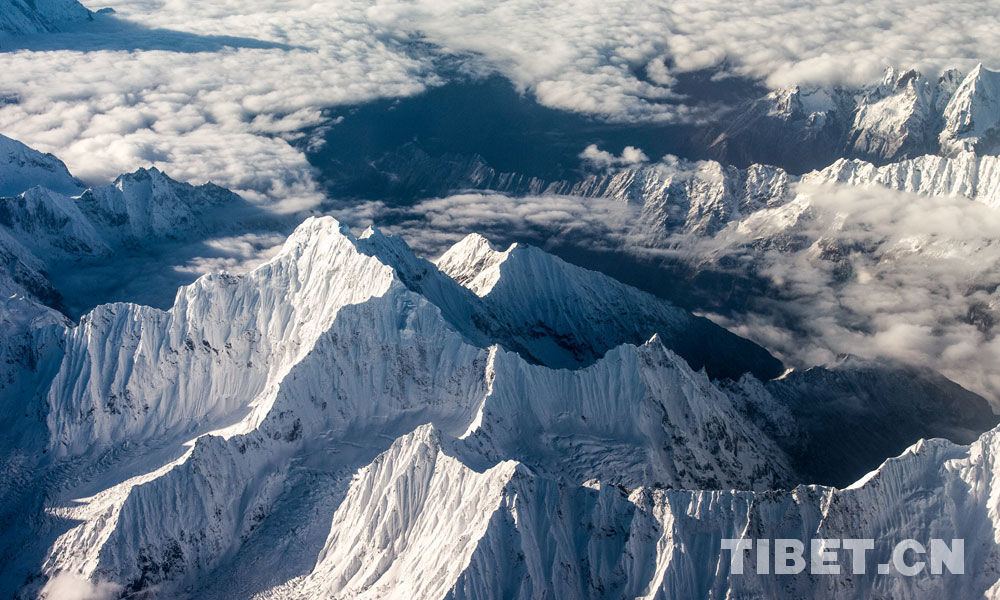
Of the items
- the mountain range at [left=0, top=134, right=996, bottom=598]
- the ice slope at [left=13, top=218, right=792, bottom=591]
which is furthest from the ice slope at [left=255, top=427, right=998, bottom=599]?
the ice slope at [left=13, top=218, right=792, bottom=591]

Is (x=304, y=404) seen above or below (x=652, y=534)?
above

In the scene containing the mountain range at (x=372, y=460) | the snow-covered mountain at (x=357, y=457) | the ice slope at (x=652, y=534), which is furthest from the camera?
the snow-covered mountain at (x=357, y=457)

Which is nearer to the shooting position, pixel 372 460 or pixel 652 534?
pixel 652 534

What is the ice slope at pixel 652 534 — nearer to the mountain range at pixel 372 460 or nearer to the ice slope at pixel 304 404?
the mountain range at pixel 372 460

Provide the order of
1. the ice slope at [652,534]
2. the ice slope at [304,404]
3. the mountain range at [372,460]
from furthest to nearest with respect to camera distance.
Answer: the ice slope at [304,404]
the mountain range at [372,460]
the ice slope at [652,534]

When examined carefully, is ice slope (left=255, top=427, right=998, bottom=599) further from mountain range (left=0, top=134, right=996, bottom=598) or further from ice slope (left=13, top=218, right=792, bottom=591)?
ice slope (left=13, top=218, right=792, bottom=591)

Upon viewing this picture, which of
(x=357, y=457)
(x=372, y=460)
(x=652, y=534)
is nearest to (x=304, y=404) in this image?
(x=357, y=457)

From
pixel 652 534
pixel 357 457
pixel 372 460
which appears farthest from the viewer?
pixel 357 457

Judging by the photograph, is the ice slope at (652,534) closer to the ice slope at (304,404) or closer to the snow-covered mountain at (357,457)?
the snow-covered mountain at (357,457)

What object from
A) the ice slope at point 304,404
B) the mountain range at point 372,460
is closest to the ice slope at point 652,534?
the mountain range at point 372,460

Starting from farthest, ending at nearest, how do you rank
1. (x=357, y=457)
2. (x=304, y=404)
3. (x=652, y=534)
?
(x=304, y=404) → (x=357, y=457) → (x=652, y=534)

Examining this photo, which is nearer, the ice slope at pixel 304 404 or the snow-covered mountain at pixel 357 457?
the snow-covered mountain at pixel 357 457

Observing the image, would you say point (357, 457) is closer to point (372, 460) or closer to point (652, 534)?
point (372, 460)
